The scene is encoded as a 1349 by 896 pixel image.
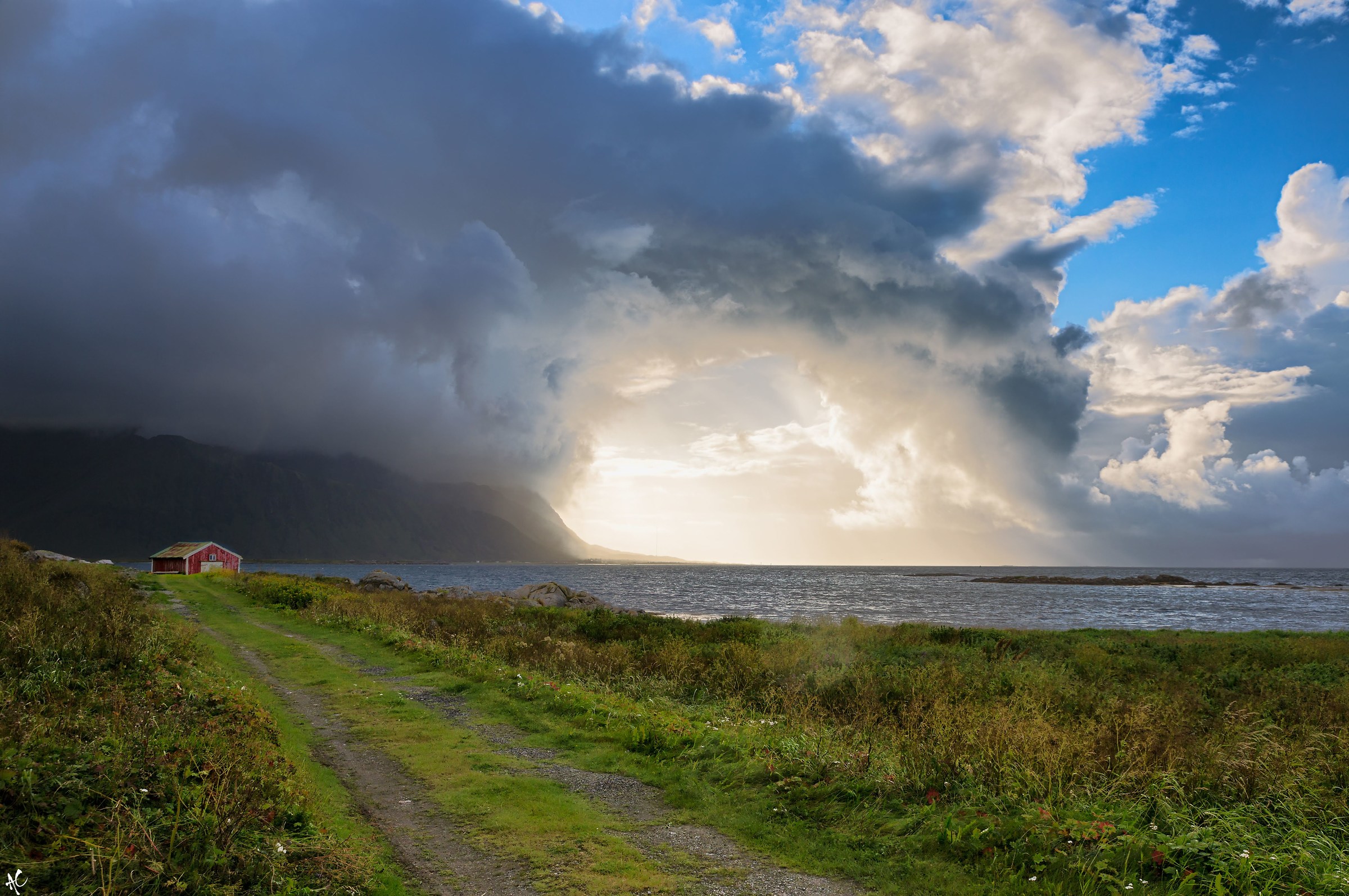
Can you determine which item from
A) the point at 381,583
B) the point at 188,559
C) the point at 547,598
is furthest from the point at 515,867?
the point at 188,559

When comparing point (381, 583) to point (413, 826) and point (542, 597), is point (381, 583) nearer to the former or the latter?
point (542, 597)

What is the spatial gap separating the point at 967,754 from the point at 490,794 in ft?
21.2

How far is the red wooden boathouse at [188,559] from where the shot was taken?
252ft

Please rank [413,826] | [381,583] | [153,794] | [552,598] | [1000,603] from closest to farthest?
[153,794] → [413,826] → [552,598] → [381,583] → [1000,603]

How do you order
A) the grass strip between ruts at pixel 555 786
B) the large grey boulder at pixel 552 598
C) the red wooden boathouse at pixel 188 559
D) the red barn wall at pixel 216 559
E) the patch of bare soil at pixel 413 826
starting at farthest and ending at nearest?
the red barn wall at pixel 216 559
the red wooden boathouse at pixel 188 559
the large grey boulder at pixel 552 598
the grass strip between ruts at pixel 555 786
the patch of bare soil at pixel 413 826

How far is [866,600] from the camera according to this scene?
270 ft

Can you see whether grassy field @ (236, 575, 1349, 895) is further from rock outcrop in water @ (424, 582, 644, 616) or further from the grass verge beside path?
rock outcrop in water @ (424, 582, 644, 616)

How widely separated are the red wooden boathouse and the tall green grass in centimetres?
7714

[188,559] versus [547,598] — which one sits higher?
[547,598]

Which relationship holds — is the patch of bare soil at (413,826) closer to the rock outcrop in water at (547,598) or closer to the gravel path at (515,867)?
the gravel path at (515,867)

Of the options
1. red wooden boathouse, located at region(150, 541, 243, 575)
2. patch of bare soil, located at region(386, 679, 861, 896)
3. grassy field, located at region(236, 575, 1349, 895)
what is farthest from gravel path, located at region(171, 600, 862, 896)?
red wooden boathouse, located at region(150, 541, 243, 575)

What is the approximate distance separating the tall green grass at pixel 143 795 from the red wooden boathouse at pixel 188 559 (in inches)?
3037

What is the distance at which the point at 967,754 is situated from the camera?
376 inches

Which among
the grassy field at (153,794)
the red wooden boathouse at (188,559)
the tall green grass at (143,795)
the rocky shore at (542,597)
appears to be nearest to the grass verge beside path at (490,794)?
the grassy field at (153,794)
